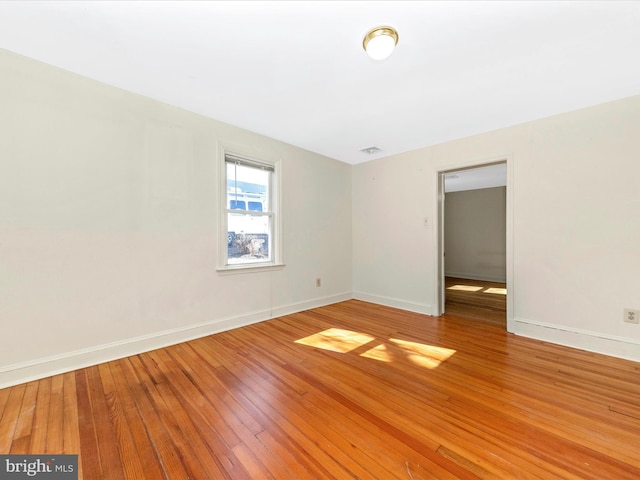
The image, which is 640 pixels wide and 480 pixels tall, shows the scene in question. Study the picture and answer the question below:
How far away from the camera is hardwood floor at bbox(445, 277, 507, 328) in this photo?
12.5 ft

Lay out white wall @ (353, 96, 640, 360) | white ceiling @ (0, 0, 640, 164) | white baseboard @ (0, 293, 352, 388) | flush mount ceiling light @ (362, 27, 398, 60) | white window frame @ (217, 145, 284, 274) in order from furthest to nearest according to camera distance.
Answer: white window frame @ (217, 145, 284, 274)
white wall @ (353, 96, 640, 360)
white baseboard @ (0, 293, 352, 388)
flush mount ceiling light @ (362, 27, 398, 60)
white ceiling @ (0, 0, 640, 164)

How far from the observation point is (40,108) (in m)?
2.11

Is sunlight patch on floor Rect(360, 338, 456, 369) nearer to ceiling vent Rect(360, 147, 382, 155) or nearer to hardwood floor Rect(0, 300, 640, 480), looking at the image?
hardwood floor Rect(0, 300, 640, 480)

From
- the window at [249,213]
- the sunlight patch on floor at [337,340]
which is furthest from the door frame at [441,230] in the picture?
the window at [249,213]

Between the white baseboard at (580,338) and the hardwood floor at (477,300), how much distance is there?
12.7 inches

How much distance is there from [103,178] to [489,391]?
3.69 m

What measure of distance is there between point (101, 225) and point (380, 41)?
2.76 metres

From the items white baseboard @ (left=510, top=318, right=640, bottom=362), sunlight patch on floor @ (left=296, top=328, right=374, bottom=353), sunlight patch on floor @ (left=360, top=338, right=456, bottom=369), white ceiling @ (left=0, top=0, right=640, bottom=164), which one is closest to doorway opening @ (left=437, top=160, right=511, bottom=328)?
white baseboard @ (left=510, top=318, right=640, bottom=362)

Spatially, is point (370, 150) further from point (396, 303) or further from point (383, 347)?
point (383, 347)

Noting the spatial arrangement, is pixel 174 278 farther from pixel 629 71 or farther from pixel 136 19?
pixel 629 71

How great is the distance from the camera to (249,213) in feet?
11.3

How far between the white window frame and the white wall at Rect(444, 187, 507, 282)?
238 inches

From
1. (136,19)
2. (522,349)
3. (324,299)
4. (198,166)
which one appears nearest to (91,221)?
(198,166)

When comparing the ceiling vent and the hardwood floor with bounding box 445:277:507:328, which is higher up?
the ceiling vent
